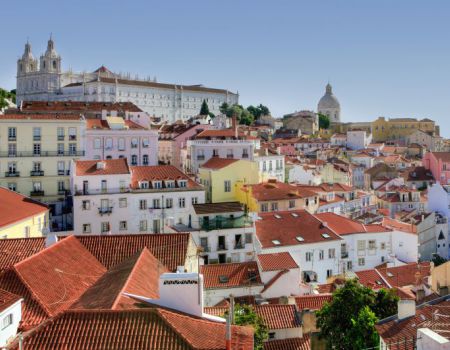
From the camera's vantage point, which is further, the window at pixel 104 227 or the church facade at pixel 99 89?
the church facade at pixel 99 89

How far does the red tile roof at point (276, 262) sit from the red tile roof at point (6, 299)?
1847 cm

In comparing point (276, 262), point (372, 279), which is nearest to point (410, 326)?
point (276, 262)

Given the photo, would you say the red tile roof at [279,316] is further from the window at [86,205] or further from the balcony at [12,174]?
the balcony at [12,174]

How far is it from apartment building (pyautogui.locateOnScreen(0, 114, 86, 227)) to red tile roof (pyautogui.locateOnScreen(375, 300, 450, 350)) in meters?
32.0

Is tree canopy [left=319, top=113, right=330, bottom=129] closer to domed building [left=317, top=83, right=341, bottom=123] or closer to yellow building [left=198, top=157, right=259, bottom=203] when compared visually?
domed building [left=317, top=83, right=341, bottom=123]

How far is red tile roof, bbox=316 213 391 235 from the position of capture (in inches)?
1747

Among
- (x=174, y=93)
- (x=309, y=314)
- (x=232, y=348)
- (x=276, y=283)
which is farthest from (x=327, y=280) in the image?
(x=174, y=93)

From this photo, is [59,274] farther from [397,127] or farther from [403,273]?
[397,127]

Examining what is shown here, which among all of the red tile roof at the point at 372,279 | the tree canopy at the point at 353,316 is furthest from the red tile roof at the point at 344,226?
the tree canopy at the point at 353,316

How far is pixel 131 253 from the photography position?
21.4 meters

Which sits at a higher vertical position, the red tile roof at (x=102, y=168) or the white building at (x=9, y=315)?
the red tile roof at (x=102, y=168)

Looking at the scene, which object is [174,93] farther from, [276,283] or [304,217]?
[276,283]

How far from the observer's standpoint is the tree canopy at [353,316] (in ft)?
67.6

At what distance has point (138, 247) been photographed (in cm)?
2167
